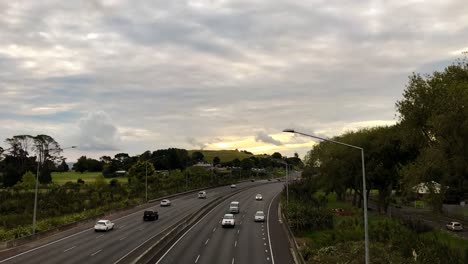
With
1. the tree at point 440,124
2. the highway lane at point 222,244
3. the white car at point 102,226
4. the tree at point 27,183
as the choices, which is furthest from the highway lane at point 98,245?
the tree at point 27,183

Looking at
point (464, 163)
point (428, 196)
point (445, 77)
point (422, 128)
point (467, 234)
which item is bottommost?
point (467, 234)

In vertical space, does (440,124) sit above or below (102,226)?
above

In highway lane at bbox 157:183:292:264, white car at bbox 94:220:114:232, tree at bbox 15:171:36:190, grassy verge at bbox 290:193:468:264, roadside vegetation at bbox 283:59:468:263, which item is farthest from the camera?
tree at bbox 15:171:36:190

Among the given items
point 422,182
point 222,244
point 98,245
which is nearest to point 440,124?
point 422,182

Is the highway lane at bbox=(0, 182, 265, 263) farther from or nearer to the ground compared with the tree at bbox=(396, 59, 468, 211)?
nearer to the ground

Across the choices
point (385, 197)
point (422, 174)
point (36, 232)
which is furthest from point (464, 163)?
point (385, 197)

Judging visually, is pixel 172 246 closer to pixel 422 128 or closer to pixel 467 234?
pixel 422 128

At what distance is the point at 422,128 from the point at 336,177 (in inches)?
1703

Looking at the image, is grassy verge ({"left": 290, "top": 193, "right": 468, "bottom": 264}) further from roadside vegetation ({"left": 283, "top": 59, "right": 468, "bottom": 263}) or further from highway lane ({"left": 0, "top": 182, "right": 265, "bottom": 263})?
highway lane ({"left": 0, "top": 182, "right": 265, "bottom": 263})

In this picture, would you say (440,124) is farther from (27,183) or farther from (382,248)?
(27,183)

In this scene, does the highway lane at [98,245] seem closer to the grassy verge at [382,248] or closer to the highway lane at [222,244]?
the highway lane at [222,244]

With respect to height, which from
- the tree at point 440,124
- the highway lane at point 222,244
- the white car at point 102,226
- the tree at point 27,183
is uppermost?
the tree at point 440,124

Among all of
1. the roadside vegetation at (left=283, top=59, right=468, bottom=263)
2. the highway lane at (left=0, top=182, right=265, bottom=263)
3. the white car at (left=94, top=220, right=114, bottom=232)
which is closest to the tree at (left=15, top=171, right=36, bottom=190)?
the highway lane at (left=0, top=182, right=265, bottom=263)

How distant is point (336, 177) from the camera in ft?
294
